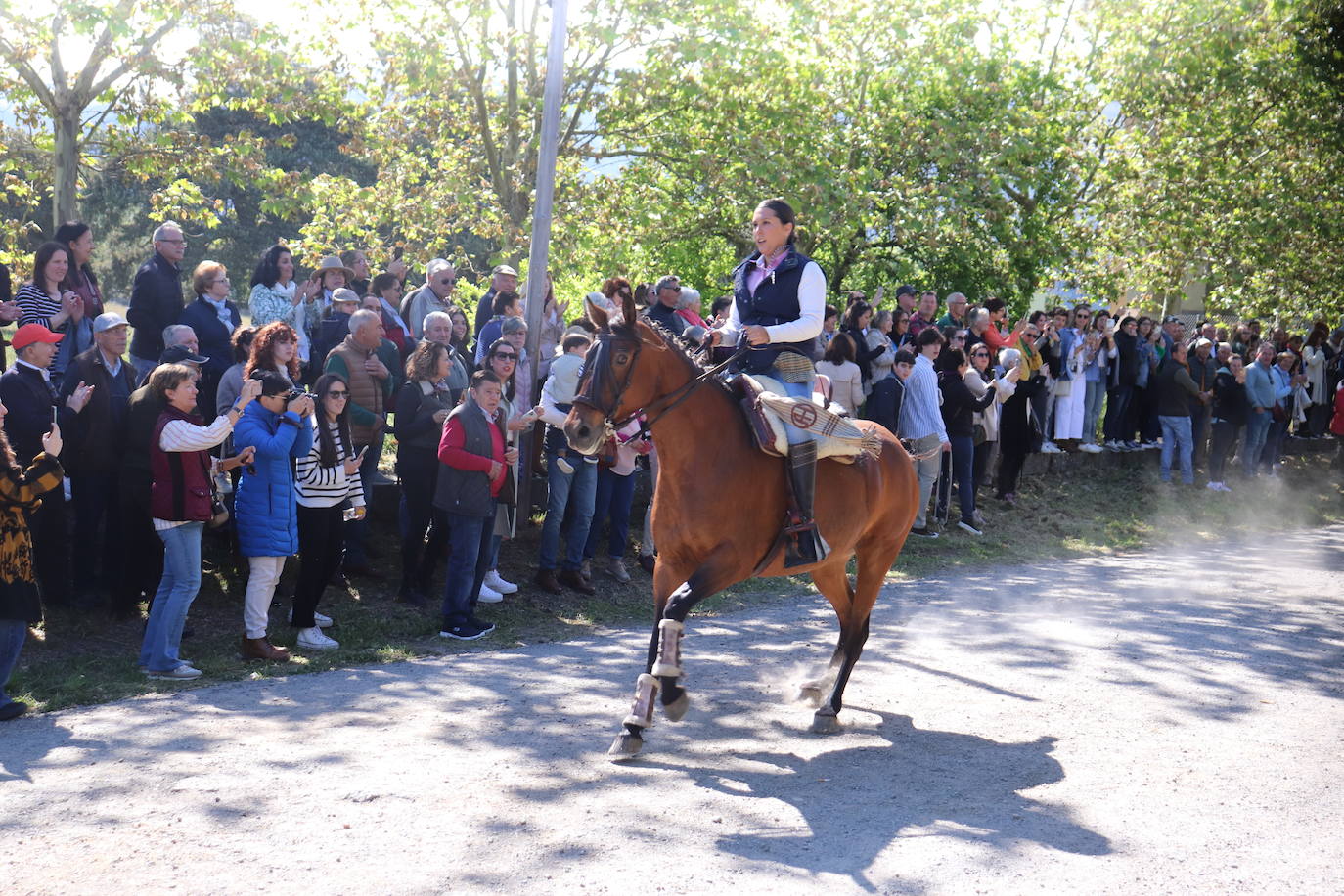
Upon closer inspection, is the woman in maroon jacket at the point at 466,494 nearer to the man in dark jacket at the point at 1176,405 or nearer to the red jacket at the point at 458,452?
the red jacket at the point at 458,452

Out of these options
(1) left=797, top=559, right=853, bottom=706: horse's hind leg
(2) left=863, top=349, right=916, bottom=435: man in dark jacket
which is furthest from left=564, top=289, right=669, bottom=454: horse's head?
(2) left=863, top=349, right=916, bottom=435: man in dark jacket

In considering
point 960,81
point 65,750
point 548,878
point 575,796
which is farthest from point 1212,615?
point 960,81

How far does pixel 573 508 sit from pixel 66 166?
275 inches

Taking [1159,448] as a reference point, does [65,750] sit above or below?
below

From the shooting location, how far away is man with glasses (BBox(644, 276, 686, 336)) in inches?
501

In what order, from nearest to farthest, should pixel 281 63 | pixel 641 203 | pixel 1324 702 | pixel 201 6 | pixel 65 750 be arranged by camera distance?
pixel 65 750 < pixel 1324 702 < pixel 201 6 < pixel 281 63 < pixel 641 203

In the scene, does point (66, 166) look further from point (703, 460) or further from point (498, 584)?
point (703, 460)

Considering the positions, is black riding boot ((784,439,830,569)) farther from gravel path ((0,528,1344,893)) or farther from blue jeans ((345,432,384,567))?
blue jeans ((345,432,384,567))

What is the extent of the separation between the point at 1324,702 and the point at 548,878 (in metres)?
6.22

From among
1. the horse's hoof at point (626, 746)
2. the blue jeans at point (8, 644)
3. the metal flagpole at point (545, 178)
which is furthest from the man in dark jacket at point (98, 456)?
the horse's hoof at point (626, 746)

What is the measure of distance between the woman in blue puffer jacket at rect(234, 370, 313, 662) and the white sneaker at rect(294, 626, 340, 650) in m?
0.37

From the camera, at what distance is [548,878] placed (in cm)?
513

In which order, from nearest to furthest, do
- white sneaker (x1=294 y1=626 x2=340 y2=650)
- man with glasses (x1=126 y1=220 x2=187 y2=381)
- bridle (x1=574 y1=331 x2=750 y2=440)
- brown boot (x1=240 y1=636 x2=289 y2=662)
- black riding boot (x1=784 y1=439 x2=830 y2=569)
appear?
bridle (x1=574 y1=331 x2=750 y2=440)
black riding boot (x1=784 y1=439 x2=830 y2=569)
brown boot (x1=240 y1=636 x2=289 y2=662)
white sneaker (x1=294 y1=626 x2=340 y2=650)
man with glasses (x1=126 y1=220 x2=187 y2=381)

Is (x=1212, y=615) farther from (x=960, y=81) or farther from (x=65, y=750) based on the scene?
(x=960, y=81)
